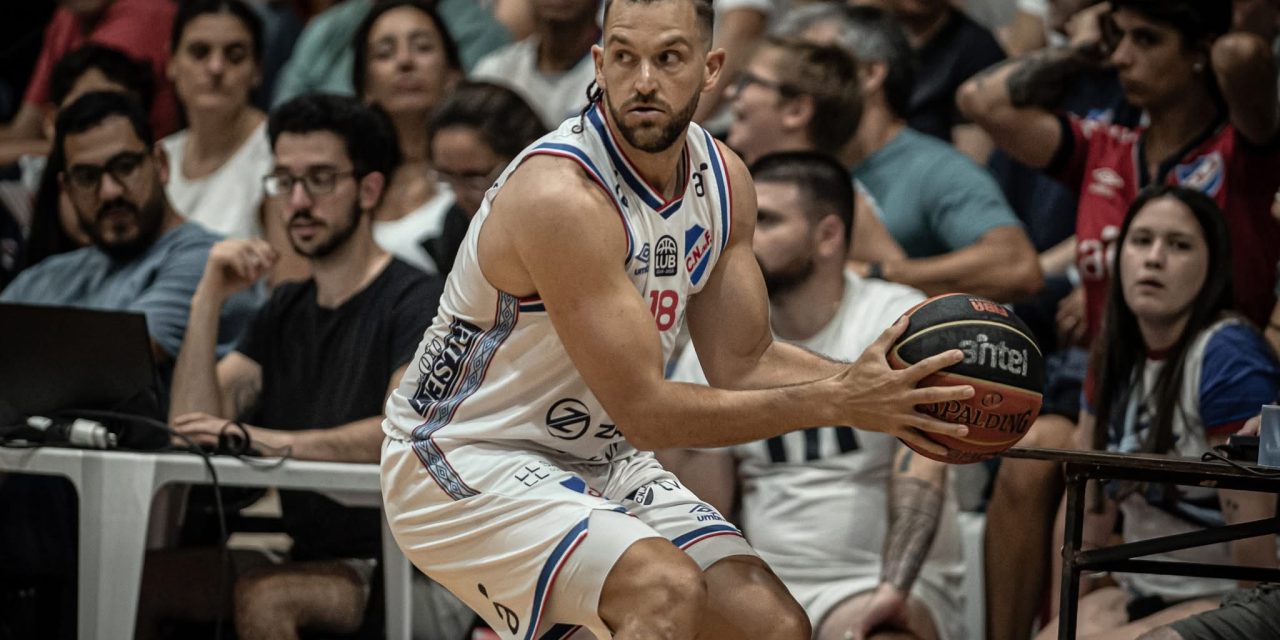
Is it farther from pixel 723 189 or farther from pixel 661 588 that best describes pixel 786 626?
pixel 723 189

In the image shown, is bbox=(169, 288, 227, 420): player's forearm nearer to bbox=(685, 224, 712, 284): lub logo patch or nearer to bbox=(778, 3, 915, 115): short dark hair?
bbox=(685, 224, 712, 284): lub logo patch

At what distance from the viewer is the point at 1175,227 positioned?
4.77m

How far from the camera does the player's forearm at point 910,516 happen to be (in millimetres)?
4719

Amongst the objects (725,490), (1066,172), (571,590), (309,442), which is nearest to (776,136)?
(1066,172)

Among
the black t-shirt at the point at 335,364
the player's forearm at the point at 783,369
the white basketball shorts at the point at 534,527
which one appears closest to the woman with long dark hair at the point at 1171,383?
the player's forearm at the point at 783,369

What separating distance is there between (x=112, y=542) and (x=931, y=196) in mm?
3051

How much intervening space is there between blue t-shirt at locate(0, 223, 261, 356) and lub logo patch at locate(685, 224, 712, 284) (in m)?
2.60

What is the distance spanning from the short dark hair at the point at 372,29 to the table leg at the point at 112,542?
279cm

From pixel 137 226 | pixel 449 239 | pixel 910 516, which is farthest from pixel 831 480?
pixel 137 226

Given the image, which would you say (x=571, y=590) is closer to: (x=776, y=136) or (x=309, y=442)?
(x=309, y=442)

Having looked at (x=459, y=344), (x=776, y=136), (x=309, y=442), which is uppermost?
(x=776, y=136)

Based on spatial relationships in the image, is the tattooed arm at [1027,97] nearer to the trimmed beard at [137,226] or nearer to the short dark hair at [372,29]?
the short dark hair at [372,29]

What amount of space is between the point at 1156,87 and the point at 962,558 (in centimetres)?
168

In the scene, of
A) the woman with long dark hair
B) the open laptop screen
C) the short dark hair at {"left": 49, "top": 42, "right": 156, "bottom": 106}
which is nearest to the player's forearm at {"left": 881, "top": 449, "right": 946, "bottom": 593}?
the woman with long dark hair
